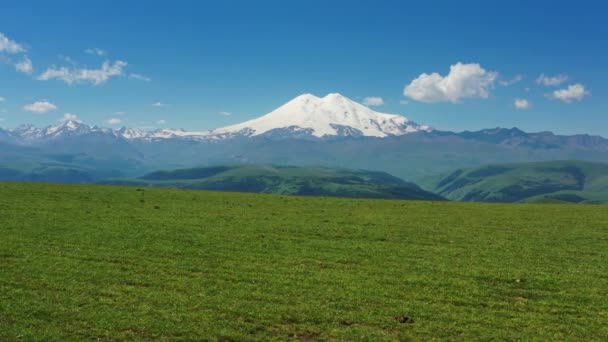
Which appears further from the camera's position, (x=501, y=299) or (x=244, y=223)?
(x=244, y=223)

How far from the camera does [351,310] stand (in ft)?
61.1

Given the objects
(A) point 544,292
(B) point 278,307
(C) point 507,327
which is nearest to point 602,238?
(A) point 544,292

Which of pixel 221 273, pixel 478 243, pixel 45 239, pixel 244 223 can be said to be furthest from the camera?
pixel 244 223

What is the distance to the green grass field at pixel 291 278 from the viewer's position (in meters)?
16.7

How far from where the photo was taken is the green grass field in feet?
54.7

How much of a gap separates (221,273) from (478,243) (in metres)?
19.0

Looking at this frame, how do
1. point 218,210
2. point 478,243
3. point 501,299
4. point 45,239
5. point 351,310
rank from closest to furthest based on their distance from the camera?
1. point 351,310
2. point 501,299
3. point 45,239
4. point 478,243
5. point 218,210

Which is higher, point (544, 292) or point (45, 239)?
point (45, 239)

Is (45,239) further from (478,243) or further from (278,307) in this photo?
(478,243)

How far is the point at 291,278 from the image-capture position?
22.3 meters

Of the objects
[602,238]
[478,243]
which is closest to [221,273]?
[478,243]

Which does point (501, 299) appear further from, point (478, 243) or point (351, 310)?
point (478, 243)

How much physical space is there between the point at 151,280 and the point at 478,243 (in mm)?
22337

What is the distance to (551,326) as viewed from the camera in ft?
57.5
